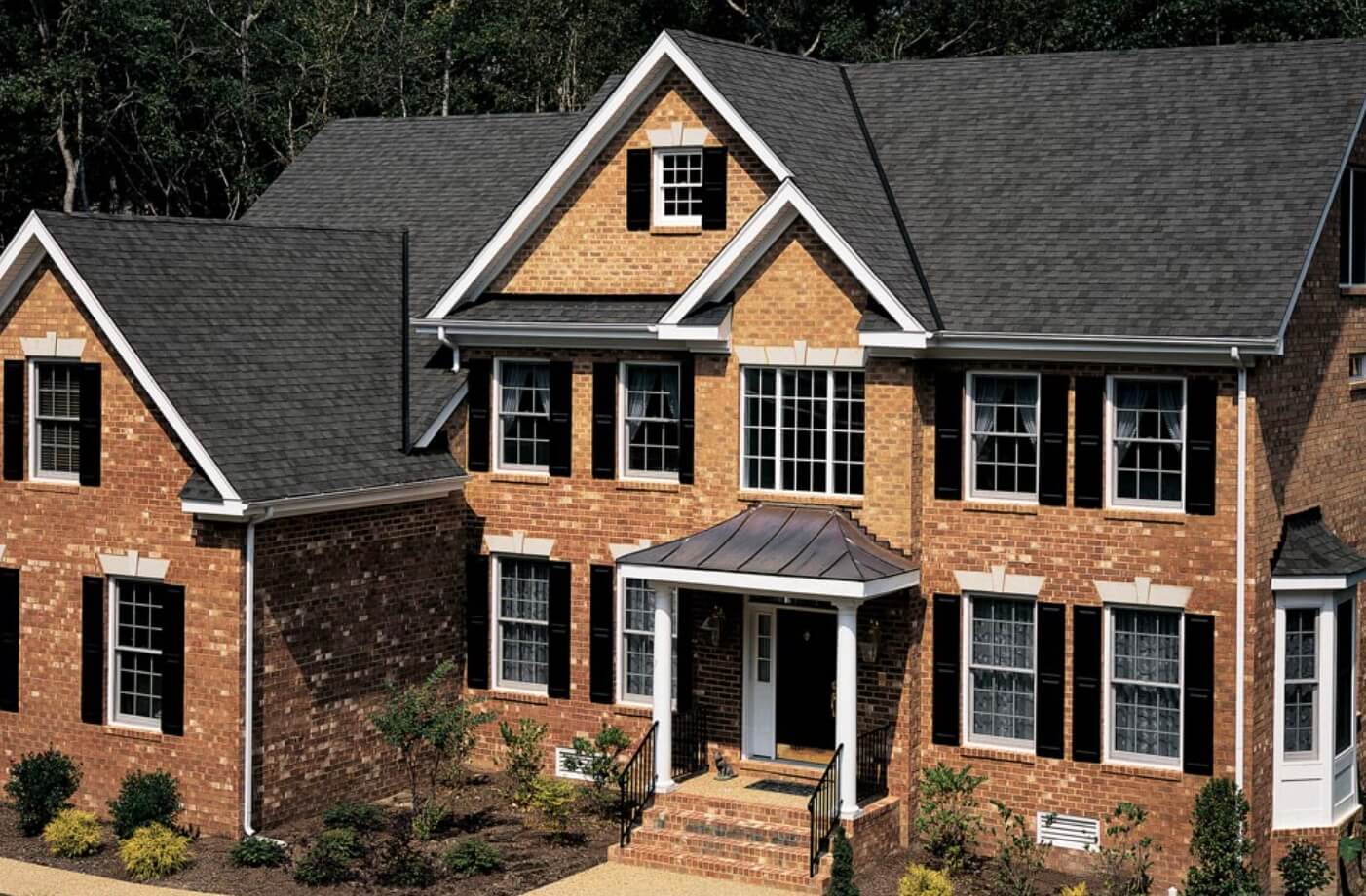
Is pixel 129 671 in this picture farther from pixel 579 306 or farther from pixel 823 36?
pixel 823 36

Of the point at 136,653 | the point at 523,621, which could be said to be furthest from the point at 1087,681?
the point at 136,653

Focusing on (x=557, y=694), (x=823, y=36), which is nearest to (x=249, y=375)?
(x=557, y=694)

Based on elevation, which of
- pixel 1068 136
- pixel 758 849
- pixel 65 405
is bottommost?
pixel 758 849

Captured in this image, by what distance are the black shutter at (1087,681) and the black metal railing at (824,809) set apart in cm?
306

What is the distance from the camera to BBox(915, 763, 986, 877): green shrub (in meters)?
24.6

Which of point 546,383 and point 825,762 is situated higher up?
point 546,383

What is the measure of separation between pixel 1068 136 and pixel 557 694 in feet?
35.8

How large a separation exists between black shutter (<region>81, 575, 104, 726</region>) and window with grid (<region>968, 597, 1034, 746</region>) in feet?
38.6

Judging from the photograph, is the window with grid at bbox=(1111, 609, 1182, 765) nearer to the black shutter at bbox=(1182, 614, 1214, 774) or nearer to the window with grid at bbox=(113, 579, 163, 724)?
the black shutter at bbox=(1182, 614, 1214, 774)

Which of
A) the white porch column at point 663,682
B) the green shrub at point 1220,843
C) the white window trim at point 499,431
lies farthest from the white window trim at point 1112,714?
the white window trim at point 499,431

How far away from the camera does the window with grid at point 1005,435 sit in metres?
24.7

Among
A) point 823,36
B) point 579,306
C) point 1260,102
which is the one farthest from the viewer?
point 823,36

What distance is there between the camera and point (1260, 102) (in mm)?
25859

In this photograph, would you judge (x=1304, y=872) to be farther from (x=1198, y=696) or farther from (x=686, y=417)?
(x=686, y=417)
